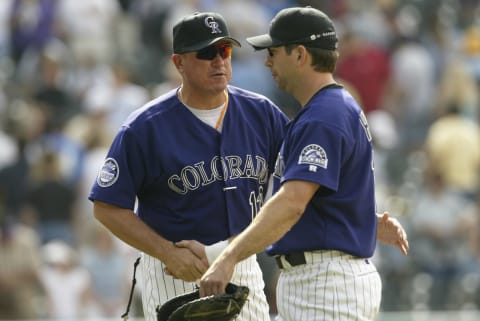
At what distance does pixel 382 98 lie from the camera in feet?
45.6

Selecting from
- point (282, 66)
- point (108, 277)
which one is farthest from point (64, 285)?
point (282, 66)

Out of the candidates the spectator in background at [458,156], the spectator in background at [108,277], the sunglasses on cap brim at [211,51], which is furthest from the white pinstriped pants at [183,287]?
the spectator in background at [458,156]

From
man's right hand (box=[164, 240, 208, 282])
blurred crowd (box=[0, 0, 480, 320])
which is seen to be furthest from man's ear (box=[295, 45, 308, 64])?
blurred crowd (box=[0, 0, 480, 320])

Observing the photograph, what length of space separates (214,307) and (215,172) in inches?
36.1

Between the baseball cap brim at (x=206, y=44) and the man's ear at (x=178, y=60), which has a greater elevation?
the baseball cap brim at (x=206, y=44)

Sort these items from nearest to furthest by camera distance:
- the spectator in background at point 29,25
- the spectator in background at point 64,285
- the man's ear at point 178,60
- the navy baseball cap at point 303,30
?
the navy baseball cap at point 303,30, the man's ear at point 178,60, the spectator in background at point 64,285, the spectator in background at point 29,25

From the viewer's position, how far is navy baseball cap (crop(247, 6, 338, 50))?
5.64 metres

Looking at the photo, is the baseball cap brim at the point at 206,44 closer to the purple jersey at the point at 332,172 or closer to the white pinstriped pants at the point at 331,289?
the purple jersey at the point at 332,172

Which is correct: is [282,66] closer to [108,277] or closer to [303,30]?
[303,30]

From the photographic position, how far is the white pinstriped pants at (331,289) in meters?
5.65

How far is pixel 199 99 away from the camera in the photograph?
6305mm

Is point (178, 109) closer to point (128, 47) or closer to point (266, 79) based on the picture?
point (266, 79)

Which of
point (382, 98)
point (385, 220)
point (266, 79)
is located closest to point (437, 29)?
point (382, 98)

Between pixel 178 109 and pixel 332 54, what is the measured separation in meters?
0.98
